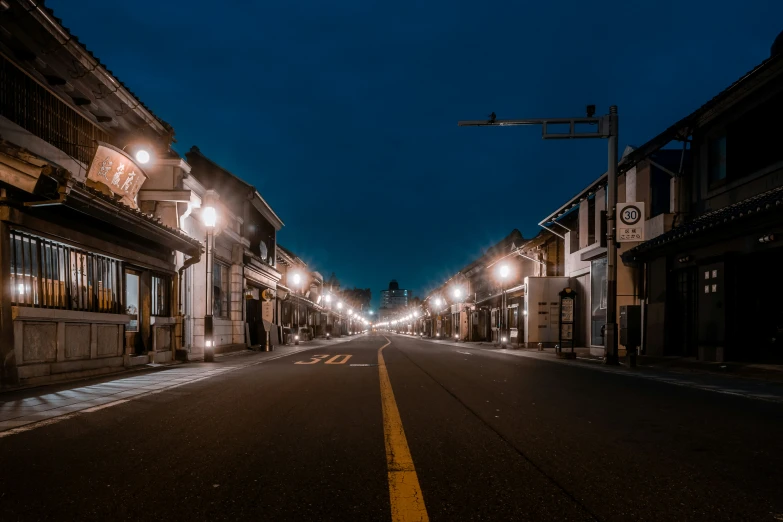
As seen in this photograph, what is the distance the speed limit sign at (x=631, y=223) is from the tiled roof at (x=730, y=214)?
1.24 meters

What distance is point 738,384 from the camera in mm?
11500

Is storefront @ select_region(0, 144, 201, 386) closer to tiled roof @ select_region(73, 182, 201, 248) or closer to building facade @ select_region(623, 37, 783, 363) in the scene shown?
tiled roof @ select_region(73, 182, 201, 248)

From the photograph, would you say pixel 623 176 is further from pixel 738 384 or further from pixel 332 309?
pixel 332 309

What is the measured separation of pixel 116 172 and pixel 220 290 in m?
11.9

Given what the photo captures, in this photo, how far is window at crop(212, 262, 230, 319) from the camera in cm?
2471

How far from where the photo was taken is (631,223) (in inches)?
698

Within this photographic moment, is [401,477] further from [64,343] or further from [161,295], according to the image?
[161,295]

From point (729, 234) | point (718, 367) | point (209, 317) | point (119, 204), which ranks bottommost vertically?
point (718, 367)

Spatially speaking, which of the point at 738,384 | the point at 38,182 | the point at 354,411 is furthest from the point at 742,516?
the point at 38,182

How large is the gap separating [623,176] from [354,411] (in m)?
22.1

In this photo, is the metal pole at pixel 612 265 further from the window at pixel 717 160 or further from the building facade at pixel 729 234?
the window at pixel 717 160

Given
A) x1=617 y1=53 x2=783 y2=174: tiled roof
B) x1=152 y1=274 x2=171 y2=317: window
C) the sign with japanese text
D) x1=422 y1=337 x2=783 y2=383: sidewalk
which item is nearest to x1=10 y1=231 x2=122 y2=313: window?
the sign with japanese text

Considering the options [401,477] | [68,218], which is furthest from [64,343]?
[401,477]

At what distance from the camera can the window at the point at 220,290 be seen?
81.1ft
